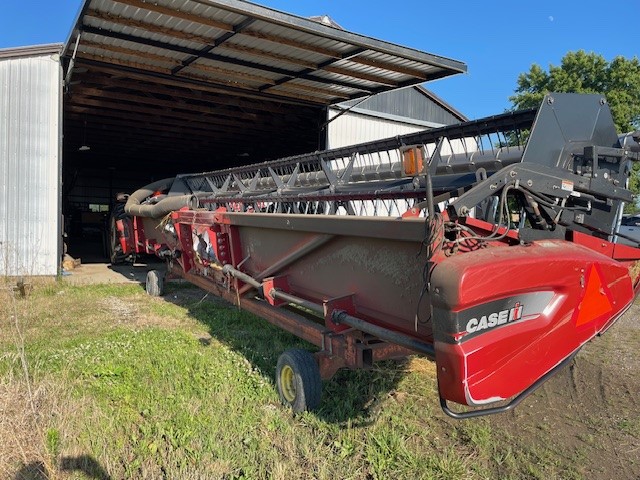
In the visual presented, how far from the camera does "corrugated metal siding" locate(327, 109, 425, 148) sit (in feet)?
42.0

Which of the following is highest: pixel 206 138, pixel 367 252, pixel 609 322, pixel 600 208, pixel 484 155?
pixel 206 138

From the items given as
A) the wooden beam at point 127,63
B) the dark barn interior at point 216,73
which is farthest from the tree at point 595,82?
the wooden beam at point 127,63

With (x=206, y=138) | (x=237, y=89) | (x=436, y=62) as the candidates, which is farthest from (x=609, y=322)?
(x=206, y=138)

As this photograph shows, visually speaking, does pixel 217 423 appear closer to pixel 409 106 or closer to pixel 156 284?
pixel 156 284

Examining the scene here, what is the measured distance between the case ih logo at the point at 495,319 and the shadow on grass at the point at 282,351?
1.45 metres

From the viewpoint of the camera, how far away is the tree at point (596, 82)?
24.3 m

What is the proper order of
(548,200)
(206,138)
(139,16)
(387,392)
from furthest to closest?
(206,138)
(139,16)
(387,392)
(548,200)

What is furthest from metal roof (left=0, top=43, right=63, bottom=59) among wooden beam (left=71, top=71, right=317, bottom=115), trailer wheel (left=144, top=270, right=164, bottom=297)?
trailer wheel (left=144, top=270, right=164, bottom=297)

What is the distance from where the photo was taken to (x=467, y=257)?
2.23 metres

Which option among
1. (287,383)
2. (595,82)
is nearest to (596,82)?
(595,82)

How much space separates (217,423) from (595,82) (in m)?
29.2

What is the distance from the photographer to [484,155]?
3.59 meters

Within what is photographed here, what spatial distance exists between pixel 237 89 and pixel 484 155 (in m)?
8.78

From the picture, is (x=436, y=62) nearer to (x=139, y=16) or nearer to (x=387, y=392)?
(x=139, y=16)
